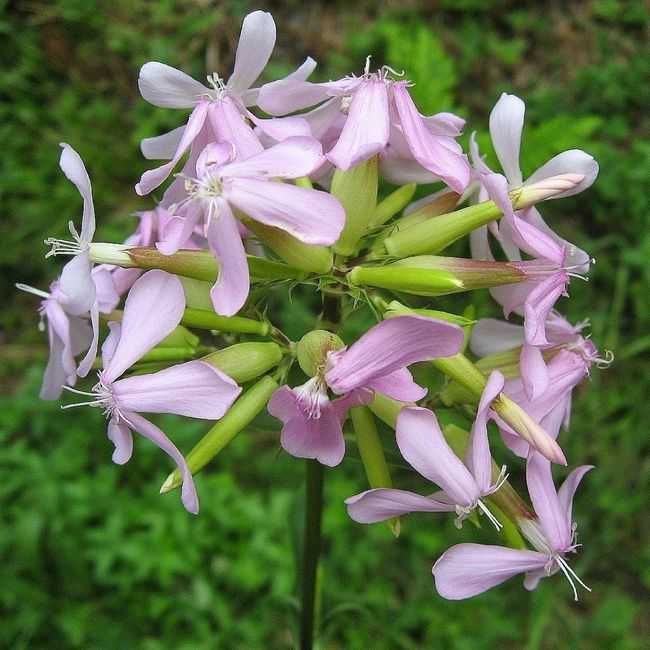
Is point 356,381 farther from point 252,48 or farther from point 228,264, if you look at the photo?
point 252,48

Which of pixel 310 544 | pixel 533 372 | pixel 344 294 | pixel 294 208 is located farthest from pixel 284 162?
pixel 310 544

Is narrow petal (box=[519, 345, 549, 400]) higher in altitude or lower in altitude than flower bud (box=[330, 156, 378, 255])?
lower

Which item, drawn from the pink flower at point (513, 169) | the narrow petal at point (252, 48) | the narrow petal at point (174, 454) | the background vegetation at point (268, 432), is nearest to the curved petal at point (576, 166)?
the pink flower at point (513, 169)

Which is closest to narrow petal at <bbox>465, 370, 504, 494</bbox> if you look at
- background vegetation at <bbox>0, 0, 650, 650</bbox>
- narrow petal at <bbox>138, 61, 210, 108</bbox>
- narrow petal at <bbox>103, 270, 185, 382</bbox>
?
narrow petal at <bbox>103, 270, 185, 382</bbox>

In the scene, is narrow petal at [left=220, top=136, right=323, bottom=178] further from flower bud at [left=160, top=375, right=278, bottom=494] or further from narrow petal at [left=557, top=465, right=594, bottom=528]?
narrow petal at [left=557, top=465, right=594, bottom=528]

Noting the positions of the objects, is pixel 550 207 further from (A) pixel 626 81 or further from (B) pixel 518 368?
(B) pixel 518 368

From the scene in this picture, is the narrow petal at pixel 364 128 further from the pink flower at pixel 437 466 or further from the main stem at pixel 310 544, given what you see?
the main stem at pixel 310 544

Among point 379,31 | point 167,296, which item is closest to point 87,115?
point 379,31
